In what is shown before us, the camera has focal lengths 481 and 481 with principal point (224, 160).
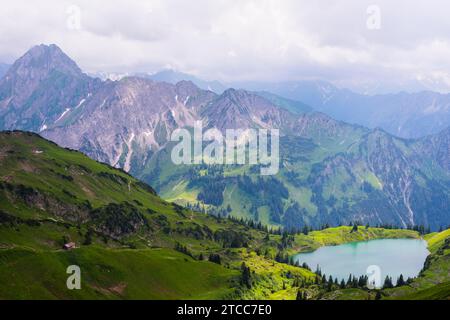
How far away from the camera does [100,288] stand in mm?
174125
